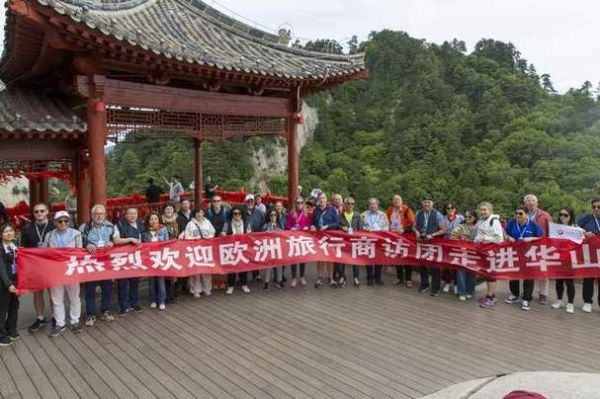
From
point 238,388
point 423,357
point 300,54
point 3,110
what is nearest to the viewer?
point 238,388

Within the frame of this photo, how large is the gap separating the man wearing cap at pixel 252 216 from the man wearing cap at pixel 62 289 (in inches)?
115

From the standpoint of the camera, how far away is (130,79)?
8.41 metres

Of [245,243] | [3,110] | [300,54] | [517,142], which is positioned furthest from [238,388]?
[517,142]

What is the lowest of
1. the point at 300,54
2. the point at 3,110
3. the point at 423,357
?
the point at 423,357

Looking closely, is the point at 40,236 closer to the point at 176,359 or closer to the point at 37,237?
the point at 37,237

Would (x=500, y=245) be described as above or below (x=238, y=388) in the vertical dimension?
above

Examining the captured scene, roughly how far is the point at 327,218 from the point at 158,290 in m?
3.26

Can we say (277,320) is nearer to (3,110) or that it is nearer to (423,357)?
(423,357)

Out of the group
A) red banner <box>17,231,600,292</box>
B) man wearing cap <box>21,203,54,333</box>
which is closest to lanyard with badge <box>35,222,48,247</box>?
man wearing cap <box>21,203,54,333</box>

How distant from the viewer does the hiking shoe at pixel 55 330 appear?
6.34 meters

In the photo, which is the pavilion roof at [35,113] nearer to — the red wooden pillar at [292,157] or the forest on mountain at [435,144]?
the red wooden pillar at [292,157]

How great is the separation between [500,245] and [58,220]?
687 cm

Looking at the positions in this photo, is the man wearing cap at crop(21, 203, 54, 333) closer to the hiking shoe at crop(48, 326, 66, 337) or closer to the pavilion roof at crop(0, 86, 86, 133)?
the hiking shoe at crop(48, 326, 66, 337)

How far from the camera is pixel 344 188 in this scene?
1825 inches
